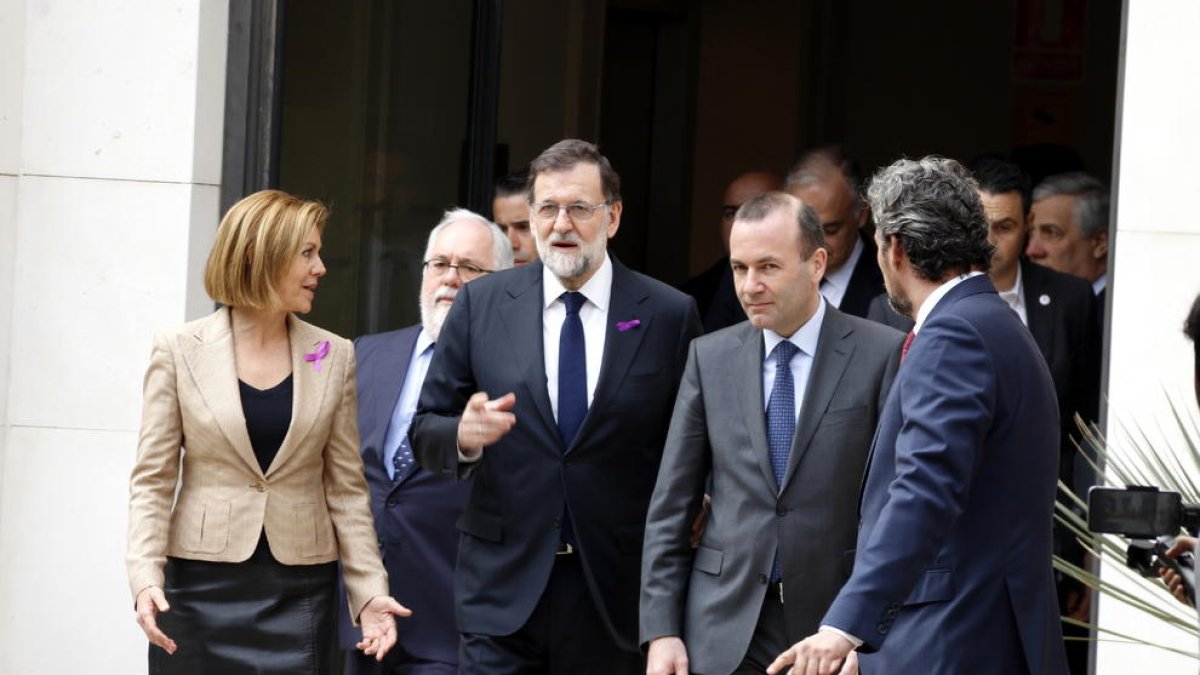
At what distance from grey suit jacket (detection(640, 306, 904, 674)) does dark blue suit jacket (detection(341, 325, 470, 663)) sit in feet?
2.95

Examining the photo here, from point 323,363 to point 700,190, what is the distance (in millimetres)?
8074

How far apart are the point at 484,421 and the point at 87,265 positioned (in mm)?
2483

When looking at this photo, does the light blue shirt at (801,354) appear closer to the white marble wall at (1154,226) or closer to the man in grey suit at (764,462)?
the man in grey suit at (764,462)

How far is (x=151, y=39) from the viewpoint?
7.09m

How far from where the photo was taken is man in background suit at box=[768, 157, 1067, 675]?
13.6 ft

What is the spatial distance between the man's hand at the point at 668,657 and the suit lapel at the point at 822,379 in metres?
0.50

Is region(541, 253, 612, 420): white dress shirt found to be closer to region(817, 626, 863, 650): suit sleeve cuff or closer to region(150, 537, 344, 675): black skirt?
region(150, 537, 344, 675): black skirt

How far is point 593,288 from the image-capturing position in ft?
18.5

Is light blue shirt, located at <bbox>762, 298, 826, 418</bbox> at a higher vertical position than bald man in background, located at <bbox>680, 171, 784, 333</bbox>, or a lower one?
lower

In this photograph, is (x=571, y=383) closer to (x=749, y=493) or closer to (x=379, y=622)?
(x=749, y=493)

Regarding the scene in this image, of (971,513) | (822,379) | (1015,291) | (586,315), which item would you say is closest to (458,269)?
(586,315)

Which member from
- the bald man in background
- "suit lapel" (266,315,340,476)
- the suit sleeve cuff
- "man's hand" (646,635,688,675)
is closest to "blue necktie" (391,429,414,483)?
"suit lapel" (266,315,340,476)

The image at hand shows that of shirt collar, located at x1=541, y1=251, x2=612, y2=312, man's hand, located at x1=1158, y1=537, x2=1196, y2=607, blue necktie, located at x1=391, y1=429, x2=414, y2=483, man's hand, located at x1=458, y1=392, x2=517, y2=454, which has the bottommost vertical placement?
blue necktie, located at x1=391, y1=429, x2=414, y2=483

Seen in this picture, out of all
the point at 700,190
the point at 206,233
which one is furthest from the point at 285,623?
the point at 700,190
